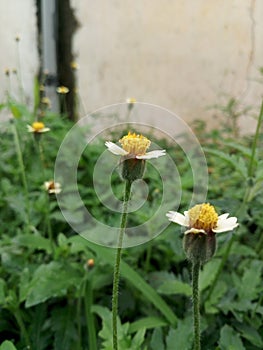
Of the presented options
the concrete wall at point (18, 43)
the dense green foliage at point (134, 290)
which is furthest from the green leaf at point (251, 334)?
the concrete wall at point (18, 43)

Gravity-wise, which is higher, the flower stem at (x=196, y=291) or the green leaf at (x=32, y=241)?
the flower stem at (x=196, y=291)

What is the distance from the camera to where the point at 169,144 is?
9.98 feet

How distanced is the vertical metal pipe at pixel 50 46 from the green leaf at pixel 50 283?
2.12m

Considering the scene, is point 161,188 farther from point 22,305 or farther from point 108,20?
point 108,20

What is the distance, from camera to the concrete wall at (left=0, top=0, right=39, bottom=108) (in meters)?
3.14

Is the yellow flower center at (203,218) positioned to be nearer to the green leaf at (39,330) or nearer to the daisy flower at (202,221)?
the daisy flower at (202,221)

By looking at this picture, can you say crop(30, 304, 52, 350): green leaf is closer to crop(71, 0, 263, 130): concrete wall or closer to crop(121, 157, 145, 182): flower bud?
crop(121, 157, 145, 182): flower bud

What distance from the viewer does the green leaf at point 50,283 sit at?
1.25 m

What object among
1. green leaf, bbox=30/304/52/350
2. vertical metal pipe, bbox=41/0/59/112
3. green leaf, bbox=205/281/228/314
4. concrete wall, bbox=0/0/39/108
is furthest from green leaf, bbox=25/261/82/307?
vertical metal pipe, bbox=41/0/59/112

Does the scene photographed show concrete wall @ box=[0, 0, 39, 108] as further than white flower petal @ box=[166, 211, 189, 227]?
Yes

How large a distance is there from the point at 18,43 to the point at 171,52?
35.6 inches

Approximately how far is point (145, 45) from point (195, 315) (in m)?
2.60

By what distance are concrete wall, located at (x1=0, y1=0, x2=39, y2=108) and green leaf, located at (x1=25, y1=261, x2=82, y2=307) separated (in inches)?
79.3

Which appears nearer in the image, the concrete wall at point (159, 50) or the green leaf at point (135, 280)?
the green leaf at point (135, 280)
